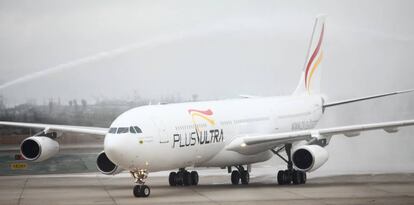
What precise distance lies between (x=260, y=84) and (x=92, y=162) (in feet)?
29.8

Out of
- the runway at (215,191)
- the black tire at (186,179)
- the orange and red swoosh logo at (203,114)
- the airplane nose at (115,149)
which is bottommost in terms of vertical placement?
the runway at (215,191)

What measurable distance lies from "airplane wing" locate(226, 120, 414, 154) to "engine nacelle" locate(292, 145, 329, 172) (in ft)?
1.29

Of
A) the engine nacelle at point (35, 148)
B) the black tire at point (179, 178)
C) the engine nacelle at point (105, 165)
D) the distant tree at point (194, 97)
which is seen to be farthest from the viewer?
the distant tree at point (194, 97)

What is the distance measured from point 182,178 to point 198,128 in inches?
90.7

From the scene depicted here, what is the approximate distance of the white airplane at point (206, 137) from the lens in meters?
22.7

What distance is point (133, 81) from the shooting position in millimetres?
35656

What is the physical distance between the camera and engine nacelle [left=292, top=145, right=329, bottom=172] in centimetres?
2561

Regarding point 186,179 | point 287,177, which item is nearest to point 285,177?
point 287,177

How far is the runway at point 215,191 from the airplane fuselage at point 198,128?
924mm

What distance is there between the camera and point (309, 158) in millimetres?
25828

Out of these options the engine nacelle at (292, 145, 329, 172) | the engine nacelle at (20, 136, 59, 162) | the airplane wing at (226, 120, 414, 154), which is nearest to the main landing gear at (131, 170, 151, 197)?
the airplane wing at (226, 120, 414, 154)

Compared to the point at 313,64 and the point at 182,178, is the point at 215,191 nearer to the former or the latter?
the point at 182,178

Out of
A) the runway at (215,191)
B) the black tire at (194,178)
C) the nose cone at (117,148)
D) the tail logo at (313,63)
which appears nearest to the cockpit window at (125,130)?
the nose cone at (117,148)

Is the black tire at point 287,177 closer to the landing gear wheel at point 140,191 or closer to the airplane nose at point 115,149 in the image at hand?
the landing gear wheel at point 140,191
